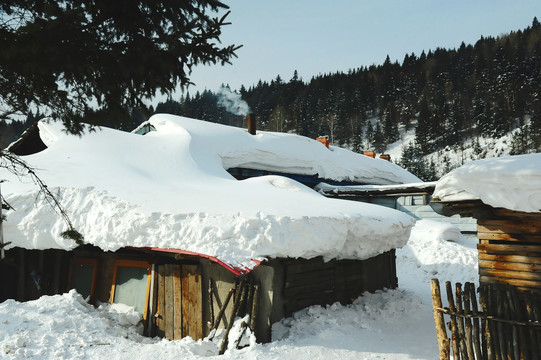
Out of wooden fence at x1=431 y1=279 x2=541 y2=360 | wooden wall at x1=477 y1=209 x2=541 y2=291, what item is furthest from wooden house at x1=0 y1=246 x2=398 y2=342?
wooden wall at x1=477 y1=209 x2=541 y2=291

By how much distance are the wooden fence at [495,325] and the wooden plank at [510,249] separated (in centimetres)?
118

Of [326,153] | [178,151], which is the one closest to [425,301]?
[178,151]

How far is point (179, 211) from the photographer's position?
805cm

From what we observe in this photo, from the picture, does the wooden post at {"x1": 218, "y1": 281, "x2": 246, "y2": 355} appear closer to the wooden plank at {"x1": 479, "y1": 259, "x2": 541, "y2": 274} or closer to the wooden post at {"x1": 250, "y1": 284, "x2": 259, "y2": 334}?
the wooden post at {"x1": 250, "y1": 284, "x2": 259, "y2": 334}

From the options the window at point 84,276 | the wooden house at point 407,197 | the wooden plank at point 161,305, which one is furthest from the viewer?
the wooden house at point 407,197

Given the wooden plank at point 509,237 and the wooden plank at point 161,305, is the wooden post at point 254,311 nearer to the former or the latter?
the wooden plank at point 161,305

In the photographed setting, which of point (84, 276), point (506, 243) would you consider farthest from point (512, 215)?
point (84, 276)

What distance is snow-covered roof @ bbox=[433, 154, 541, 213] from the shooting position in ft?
16.9

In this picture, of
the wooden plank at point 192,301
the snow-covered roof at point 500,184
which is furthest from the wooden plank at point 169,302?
the snow-covered roof at point 500,184

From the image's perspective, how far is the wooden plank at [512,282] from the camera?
6047mm

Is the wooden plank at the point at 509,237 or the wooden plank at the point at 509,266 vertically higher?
the wooden plank at the point at 509,237

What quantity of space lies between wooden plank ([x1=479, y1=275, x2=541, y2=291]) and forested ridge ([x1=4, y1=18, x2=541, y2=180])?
1697 inches

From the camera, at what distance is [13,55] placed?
2990 mm

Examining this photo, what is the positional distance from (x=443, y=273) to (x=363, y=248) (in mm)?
6406
